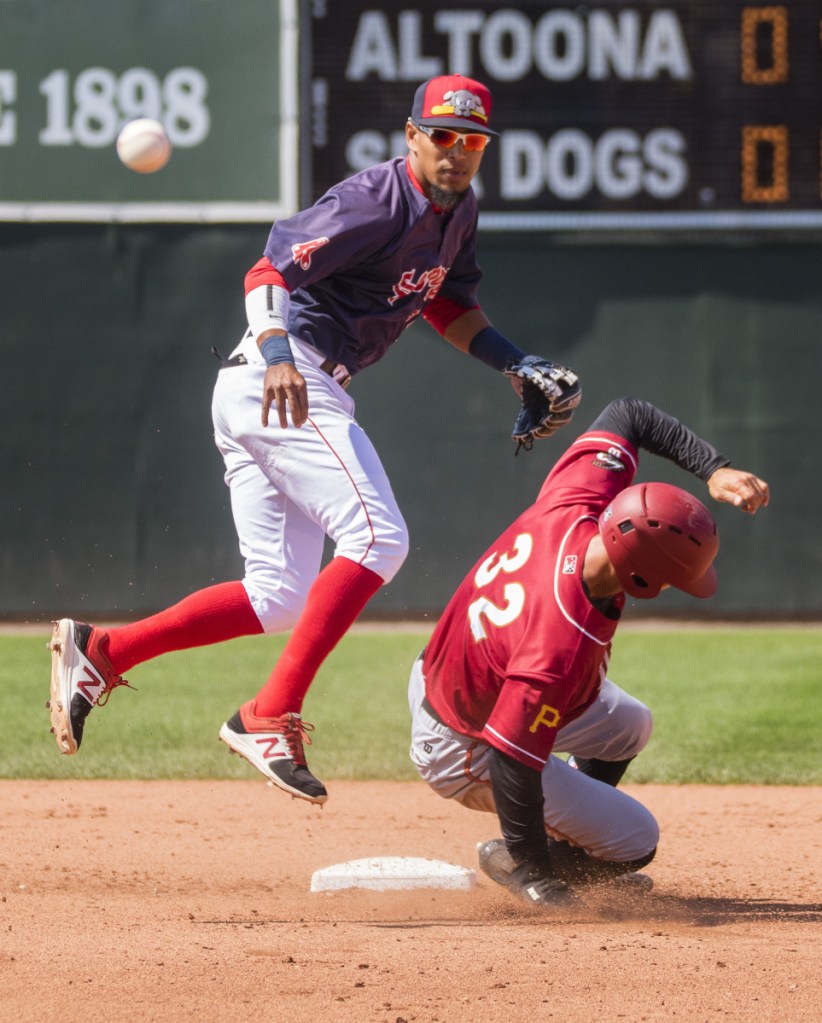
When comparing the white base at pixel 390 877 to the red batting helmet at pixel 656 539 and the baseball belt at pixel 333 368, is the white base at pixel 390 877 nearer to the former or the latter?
the red batting helmet at pixel 656 539

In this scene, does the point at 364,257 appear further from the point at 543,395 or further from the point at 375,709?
the point at 375,709

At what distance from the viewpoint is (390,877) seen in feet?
12.8

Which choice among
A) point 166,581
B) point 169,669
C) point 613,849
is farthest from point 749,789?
point 166,581

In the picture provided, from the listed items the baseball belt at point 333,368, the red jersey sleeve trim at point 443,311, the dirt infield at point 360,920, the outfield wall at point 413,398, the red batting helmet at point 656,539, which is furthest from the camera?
the outfield wall at point 413,398

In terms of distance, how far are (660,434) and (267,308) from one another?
1024 mm

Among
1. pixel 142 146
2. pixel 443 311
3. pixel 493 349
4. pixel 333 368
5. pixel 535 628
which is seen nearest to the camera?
pixel 535 628

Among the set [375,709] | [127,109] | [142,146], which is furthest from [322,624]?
[127,109]

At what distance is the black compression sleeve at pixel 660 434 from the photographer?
353 centimetres

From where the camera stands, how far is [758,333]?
10070 millimetres

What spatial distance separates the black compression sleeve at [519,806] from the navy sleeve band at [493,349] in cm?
119

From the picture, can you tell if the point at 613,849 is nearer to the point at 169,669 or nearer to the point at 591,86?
the point at 169,669

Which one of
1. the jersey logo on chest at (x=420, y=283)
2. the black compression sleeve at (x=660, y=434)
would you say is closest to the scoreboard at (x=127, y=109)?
the jersey logo on chest at (x=420, y=283)

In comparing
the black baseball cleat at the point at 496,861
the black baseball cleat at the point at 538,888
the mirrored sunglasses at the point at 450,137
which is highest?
the mirrored sunglasses at the point at 450,137

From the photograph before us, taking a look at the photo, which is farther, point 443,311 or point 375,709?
point 375,709
